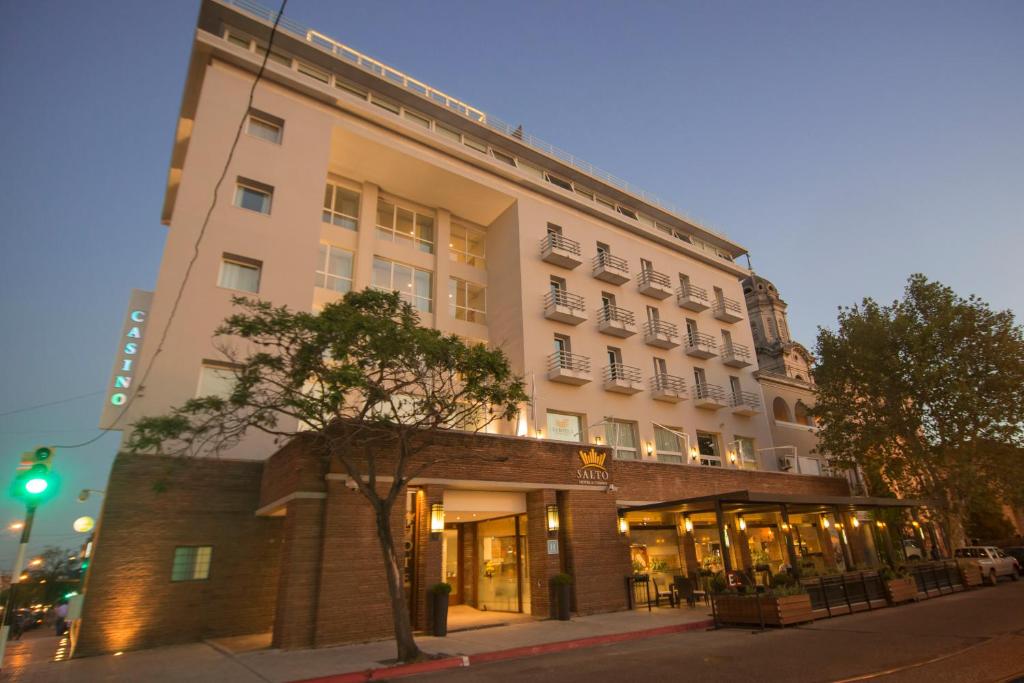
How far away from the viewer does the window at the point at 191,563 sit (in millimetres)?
15688

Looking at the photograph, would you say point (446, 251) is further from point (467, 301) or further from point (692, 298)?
point (692, 298)

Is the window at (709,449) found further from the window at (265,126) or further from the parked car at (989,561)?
the window at (265,126)

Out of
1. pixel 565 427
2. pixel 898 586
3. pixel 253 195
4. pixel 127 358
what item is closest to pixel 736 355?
pixel 565 427

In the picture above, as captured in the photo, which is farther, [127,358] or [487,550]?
[487,550]

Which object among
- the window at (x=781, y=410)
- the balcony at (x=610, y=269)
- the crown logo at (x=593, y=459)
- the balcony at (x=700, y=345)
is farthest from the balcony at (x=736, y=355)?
the crown logo at (x=593, y=459)

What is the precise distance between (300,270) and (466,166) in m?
10.2

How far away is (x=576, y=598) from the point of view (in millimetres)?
17062

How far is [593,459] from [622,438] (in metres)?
7.32

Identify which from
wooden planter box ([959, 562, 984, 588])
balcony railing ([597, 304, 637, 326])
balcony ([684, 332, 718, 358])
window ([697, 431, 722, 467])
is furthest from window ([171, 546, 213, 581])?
wooden planter box ([959, 562, 984, 588])

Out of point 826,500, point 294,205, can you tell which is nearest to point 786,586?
point 826,500

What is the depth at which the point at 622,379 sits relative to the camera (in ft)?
86.8

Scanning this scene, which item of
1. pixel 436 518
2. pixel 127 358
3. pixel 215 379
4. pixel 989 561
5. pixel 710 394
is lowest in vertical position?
pixel 989 561

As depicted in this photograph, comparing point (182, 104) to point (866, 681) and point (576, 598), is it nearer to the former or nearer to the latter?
point (576, 598)

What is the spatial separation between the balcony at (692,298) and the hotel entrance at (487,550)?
18.0 meters
